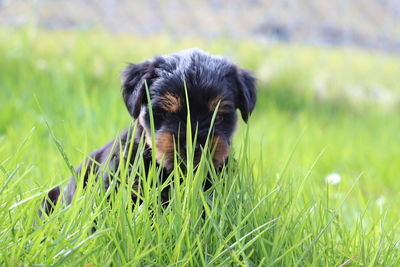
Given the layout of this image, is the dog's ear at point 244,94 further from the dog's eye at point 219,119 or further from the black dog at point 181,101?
the dog's eye at point 219,119

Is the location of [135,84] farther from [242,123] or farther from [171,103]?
[242,123]

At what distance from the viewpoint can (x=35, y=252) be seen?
2.14m

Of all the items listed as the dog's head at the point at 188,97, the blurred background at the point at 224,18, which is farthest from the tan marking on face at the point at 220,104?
the blurred background at the point at 224,18

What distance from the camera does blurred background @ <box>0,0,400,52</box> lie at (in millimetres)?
10492

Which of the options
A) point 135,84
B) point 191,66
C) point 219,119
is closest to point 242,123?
point 219,119

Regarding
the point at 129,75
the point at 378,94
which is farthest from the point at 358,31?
the point at 129,75

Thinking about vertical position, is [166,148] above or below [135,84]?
below

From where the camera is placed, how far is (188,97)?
3.19 m

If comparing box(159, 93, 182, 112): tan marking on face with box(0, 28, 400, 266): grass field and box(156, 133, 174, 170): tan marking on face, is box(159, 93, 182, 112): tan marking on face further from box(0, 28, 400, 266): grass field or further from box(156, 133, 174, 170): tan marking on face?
box(0, 28, 400, 266): grass field

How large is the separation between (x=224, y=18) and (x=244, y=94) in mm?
11810

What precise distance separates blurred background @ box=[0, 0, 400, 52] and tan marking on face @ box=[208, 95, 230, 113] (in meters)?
5.15

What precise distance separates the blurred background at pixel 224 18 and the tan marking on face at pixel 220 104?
203 inches

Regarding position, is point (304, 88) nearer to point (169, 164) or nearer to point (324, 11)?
point (169, 164)

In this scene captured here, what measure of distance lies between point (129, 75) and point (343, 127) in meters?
4.94
